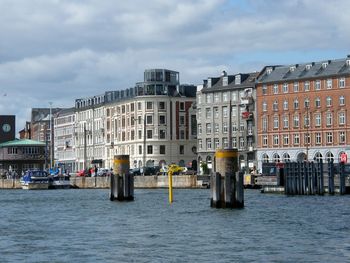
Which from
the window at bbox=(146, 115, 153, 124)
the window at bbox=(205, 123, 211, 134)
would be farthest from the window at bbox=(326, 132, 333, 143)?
the window at bbox=(146, 115, 153, 124)

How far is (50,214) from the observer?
81.4m

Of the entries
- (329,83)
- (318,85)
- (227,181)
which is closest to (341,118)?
(329,83)

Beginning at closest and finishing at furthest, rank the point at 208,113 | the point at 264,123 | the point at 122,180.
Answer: the point at 122,180 < the point at 264,123 < the point at 208,113

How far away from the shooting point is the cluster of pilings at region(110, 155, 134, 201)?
95.0 metres

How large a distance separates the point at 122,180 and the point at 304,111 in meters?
73.1

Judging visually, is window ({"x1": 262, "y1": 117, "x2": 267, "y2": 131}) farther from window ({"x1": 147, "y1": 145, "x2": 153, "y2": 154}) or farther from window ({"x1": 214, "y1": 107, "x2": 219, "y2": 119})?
window ({"x1": 147, "y1": 145, "x2": 153, "y2": 154})

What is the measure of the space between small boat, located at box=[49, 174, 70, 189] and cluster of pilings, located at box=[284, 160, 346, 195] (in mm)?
64609

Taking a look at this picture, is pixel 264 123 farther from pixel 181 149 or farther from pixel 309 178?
pixel 309 178

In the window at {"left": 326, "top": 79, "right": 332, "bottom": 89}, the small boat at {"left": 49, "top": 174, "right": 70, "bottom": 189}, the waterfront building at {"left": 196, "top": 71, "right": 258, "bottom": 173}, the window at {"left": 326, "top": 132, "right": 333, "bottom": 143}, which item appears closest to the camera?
the window at {"left": 326, "top": 132, "right": 333, "bottom": 143}

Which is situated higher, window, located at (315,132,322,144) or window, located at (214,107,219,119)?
window, located at (214,107,219,119)

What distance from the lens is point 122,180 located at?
9562cm

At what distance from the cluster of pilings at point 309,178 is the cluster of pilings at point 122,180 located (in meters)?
19.0

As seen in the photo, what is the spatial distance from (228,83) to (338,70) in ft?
93.8

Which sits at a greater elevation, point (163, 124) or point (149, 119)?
point (149, 119)
